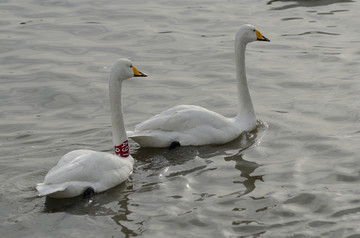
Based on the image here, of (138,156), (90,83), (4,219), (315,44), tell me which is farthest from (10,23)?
(4,219)

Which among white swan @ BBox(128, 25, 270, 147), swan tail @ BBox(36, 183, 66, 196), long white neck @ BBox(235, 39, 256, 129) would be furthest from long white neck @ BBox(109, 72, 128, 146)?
long white neck @ BBox(235, 39, 256, 129)

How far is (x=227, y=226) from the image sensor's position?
7.68 meters

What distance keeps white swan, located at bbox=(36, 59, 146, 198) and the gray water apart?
167 millimetres

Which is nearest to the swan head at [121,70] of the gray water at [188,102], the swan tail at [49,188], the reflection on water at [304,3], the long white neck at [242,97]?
the gray water at [188,102]

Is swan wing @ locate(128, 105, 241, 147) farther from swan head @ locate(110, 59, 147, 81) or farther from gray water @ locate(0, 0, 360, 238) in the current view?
swan head @ locate(110, 59, 147, 81)

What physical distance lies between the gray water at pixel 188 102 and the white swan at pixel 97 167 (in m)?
0.17

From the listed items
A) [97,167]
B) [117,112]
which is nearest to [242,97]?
[117,112]

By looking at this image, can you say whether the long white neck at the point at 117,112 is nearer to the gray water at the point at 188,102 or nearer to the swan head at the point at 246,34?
the gray water at the point at 188,102

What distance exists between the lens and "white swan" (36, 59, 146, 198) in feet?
26.9

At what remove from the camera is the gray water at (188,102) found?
7938mm

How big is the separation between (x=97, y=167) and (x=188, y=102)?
3.88m

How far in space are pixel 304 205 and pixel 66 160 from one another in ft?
9.37

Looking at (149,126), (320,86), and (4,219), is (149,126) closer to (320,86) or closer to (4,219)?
(4,219)

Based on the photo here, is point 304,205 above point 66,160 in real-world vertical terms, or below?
below
